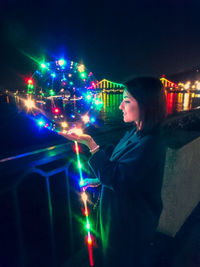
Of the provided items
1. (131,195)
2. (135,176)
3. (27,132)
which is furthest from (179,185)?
(27,132)

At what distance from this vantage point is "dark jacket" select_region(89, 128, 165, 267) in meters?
1.36

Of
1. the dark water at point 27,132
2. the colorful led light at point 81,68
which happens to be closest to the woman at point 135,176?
the dark water at point 27,132

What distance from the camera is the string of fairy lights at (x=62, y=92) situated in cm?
272

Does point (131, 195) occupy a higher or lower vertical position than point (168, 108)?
lower

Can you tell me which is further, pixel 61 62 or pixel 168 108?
pixel 168 108

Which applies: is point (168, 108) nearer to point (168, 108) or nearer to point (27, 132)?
point (168, 108)

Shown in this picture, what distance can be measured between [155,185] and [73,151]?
970 millimetres

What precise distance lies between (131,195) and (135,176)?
0.25 meters

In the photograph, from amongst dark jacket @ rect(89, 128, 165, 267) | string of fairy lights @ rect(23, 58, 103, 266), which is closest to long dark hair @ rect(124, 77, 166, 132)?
dark jacket @ rect(89, 128, 165, 267)

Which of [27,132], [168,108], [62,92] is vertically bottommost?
[27,132]

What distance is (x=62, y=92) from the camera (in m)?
3.48

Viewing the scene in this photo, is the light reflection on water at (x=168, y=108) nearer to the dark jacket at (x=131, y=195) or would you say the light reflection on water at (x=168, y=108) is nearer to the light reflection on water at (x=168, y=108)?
the light reflection on water at (x=168, y=108)

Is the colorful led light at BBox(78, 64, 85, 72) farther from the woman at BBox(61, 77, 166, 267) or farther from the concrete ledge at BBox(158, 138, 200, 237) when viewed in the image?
the concrete ledge at BBox(158, 138, 200, 237)

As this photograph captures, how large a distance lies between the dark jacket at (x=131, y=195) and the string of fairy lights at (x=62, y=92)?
26.5 inches
